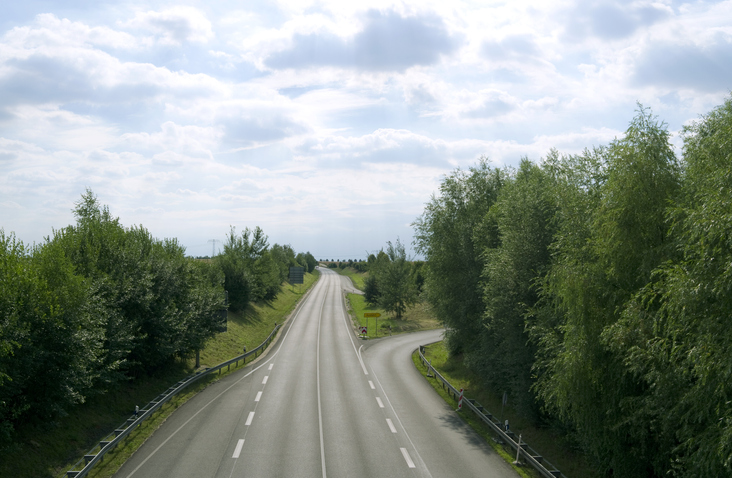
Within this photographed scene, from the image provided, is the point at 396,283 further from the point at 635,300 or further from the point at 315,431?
the point at 635,300

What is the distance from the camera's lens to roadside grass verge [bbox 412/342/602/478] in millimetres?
17248

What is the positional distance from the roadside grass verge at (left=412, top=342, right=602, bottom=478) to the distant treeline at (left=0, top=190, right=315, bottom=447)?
15.4m

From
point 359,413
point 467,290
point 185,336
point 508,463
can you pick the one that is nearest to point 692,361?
point 508,463

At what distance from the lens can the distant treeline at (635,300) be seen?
31.1 feet

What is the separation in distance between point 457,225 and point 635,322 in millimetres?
19054

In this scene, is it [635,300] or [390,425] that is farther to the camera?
[390,425]

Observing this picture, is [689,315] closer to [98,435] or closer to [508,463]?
[508,463]

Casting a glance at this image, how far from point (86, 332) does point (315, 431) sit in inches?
368

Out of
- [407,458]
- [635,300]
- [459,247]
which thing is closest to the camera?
[635,300]

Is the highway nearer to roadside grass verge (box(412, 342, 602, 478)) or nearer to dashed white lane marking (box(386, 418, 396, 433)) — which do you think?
dashed white lane marking (box(386, 418, 396, 433))

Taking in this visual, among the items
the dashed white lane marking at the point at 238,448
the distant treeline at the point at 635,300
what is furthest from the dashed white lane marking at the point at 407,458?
the dashed white lane marking at the point at 238,448

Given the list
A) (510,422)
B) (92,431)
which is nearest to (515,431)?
(510,422)

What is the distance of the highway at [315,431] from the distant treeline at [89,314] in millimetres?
3399

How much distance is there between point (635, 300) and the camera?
12109mm
